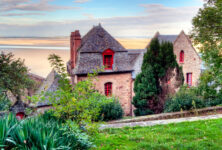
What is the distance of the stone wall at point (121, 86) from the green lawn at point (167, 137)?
427 inches

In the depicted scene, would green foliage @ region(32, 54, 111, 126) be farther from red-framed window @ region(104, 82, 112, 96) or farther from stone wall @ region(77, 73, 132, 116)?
red-framed window @ region(104, 82, 112, 96)

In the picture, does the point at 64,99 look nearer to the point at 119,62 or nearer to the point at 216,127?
the point at 216,127

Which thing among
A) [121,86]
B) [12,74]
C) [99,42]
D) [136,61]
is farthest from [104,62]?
[12,74]

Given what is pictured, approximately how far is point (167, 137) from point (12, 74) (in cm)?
1487

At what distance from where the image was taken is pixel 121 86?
63.0ft

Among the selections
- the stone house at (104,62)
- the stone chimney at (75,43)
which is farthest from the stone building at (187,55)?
the stone chimney at (75,43)

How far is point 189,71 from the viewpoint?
2577 centimetres

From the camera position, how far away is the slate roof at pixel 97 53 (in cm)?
1677

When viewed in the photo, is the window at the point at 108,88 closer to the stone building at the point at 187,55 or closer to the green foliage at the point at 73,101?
the stone building at the point at 187,55

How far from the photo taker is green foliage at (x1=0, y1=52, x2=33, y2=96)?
1611 cm

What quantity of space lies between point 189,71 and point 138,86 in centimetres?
1295

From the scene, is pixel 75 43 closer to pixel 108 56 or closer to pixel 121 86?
pixel 108 56

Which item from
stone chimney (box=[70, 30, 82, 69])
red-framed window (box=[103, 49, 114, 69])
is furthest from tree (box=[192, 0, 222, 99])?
stone chimney (box=[70, 30, 82, 69])

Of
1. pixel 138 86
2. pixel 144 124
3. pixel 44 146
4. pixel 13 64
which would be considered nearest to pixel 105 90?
pixel 138 86
